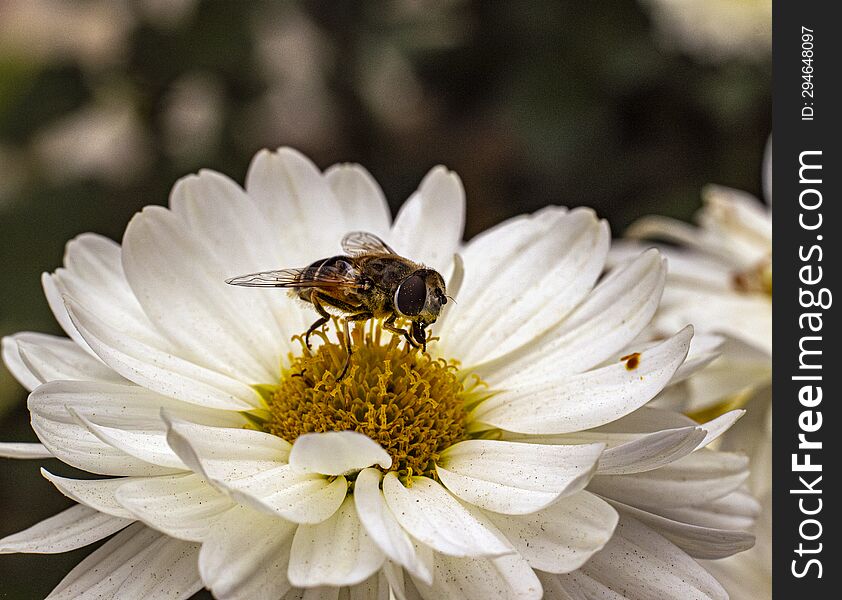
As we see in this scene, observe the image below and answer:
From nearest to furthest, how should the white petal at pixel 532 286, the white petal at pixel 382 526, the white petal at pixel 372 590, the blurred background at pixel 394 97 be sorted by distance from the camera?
the white petal at pixel 382 526 → the white petal at pixel 372 590 → the white petal at pixel 532 286 → the blurred background at pixel 394 97

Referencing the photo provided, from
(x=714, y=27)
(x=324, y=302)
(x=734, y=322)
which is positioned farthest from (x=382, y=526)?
(x=714, y=27)

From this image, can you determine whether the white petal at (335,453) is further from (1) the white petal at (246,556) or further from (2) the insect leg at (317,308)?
(2) the insect leg at (317,308)

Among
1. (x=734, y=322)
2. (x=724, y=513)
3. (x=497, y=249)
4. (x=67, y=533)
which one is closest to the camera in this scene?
A: (x=67, y=533)

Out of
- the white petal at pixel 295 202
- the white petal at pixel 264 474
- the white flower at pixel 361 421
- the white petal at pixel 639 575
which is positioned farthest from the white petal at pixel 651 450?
the white petal at pixel 295 202

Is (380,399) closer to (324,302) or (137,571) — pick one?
(324,302)

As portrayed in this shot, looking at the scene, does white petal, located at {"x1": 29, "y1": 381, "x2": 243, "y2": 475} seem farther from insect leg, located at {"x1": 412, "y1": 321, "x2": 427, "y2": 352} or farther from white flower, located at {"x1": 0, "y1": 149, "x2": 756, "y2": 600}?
insect leg, located at {"x1": 412, "y1": 321, "x2": 427, "y2": 352}

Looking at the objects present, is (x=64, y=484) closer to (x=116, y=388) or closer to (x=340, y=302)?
(x=116, y=388)
